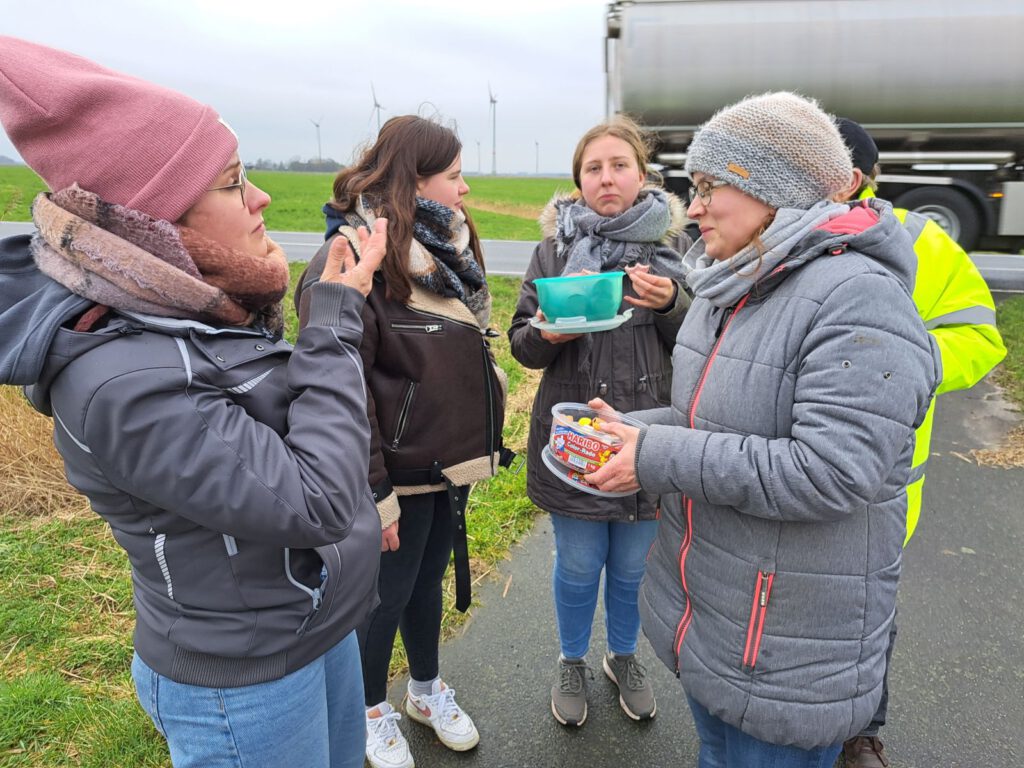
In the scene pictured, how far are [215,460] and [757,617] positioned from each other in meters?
1.15

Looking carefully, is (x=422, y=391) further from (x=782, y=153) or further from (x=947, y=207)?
(x=947, y=207)

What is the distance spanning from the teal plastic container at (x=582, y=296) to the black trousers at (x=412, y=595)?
2.45ft

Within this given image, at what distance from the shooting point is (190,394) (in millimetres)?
1120

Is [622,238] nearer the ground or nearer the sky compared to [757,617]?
nearer the sky

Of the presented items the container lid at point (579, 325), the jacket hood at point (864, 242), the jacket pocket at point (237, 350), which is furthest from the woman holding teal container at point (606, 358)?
the jacket pocket at point (237, 350)

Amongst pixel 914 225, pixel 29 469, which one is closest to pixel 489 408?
pixel 914 225

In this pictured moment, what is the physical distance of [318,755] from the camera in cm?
148

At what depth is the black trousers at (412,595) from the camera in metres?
2.13

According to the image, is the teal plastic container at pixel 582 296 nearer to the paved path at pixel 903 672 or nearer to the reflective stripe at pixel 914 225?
the reflective stripe at pixel 914 225

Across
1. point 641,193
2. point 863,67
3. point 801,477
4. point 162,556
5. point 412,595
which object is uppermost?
point 863,67

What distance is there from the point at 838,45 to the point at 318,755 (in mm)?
9035

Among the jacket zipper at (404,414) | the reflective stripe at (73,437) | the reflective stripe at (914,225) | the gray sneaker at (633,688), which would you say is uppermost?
the reflective stripe at (914,225)

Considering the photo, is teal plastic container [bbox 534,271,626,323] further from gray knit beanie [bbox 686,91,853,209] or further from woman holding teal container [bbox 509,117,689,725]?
gray knit beanie [bbox 686,91,853,209]

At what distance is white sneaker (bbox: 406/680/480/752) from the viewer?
2.30 metres
